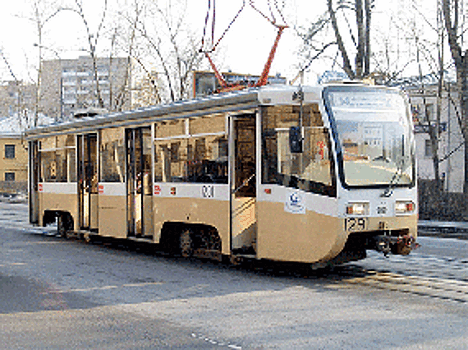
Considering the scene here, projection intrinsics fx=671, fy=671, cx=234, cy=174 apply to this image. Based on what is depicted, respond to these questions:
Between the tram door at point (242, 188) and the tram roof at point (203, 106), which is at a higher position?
the tram roof at point (203, 106)

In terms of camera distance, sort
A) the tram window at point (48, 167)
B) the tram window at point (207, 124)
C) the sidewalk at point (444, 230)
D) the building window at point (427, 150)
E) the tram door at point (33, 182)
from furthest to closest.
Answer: the building window at point (427, 150), the sidewalk at point (444, 230), the tram door at point (33, 182), the tram window at point (48, 167), the tram window at point (207, 124)

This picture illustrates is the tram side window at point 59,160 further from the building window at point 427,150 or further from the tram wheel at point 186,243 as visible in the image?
the building window at point 427,150

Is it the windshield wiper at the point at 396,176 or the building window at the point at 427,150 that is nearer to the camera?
the windshield wiper at the point at 396,176

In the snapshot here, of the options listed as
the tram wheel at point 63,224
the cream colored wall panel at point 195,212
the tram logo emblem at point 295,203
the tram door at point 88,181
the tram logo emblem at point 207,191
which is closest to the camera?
the tram logo emblem at point 295,203

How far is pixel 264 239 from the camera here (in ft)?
35.5

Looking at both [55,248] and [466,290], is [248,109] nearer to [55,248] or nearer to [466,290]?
[466,290]

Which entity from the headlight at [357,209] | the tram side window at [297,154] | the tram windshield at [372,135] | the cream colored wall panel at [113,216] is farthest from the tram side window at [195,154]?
the headlight at [357,209]

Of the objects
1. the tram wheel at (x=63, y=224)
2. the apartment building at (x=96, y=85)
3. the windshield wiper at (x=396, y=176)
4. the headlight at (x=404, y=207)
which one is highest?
the apartment building at (x=96, y=85)

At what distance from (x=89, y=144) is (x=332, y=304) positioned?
366 inches

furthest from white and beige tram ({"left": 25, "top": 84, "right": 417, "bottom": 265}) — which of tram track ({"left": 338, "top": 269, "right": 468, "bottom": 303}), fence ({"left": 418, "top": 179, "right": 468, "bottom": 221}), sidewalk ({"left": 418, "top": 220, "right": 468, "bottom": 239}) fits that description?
fence ({"left": 418, "top": 179, "right": 468, "bottom": 221})

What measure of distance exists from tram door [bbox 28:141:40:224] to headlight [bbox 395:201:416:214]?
1180 cm

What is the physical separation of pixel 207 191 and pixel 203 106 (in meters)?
1.53

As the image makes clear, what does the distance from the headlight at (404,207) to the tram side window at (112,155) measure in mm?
6546

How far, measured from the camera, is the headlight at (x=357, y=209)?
9.92 meters
